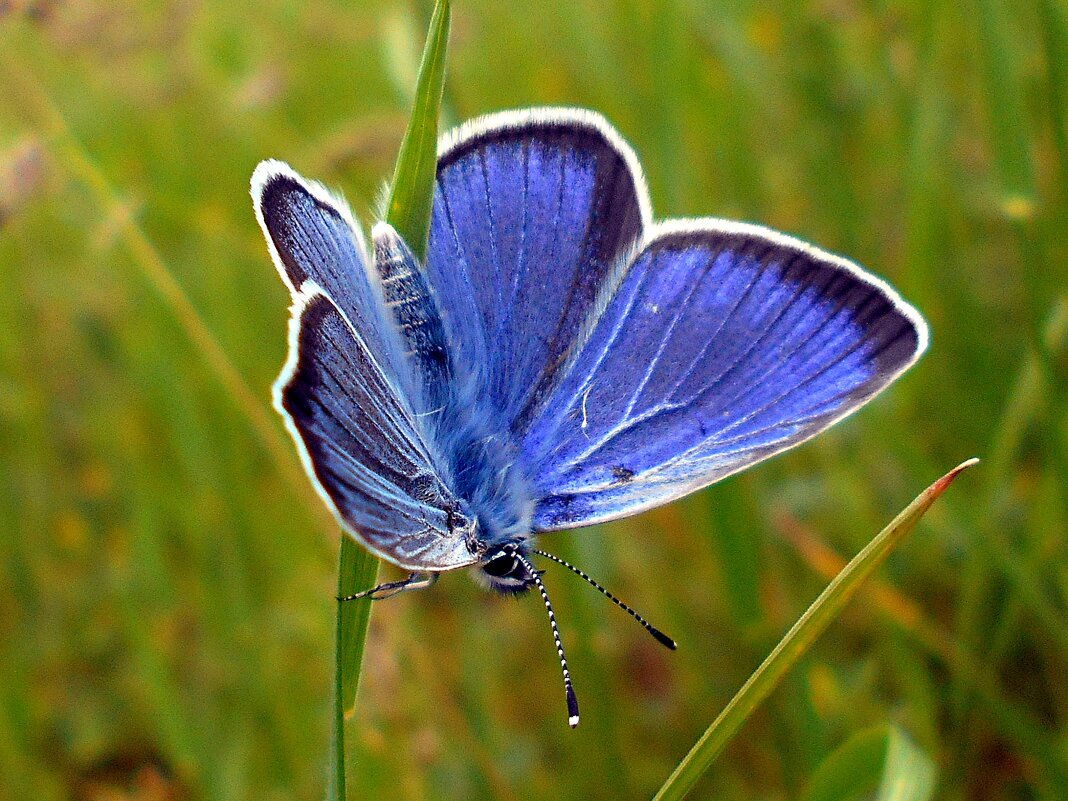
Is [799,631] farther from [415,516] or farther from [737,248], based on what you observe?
[737,248]

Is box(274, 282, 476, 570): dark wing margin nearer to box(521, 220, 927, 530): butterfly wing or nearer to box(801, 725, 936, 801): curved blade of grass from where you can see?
box(521, 220, 927, 530): butterfly wing

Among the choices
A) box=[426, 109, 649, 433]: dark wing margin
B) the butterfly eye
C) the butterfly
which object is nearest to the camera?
the butterfly

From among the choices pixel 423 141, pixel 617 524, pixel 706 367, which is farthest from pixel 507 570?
pixel 617 524

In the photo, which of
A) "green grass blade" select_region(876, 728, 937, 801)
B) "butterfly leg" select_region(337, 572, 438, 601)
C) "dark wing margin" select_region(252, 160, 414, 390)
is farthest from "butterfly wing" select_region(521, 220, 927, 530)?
"green grass blade" select_region(876, 728, 937, 801)

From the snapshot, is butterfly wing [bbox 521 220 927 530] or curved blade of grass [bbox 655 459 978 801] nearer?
curved blade of grass [bbox 655 459 978 801]

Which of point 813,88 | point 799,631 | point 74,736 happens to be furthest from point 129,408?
point 799,631

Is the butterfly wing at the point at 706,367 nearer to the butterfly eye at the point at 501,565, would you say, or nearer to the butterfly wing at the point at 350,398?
the butterfly eye at the point at 501,565

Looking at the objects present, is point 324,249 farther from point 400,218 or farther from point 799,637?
point 799,637

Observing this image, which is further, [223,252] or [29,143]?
[223,252]
